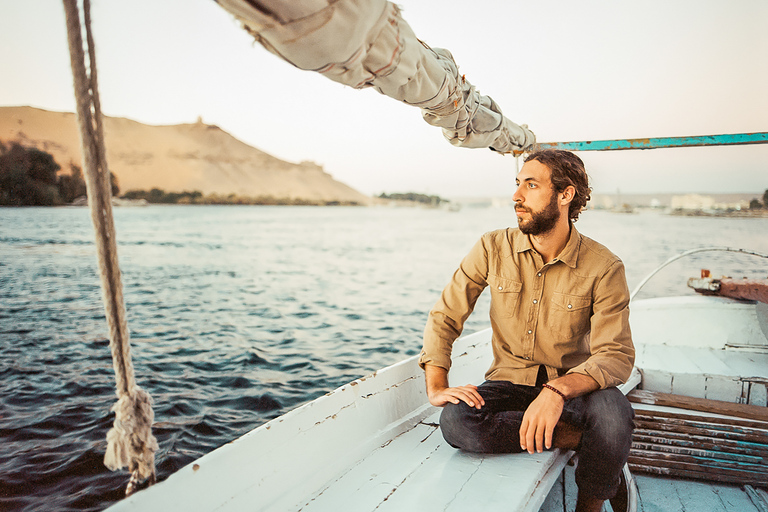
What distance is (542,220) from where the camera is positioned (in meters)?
1.83

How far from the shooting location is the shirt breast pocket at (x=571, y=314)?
178cm

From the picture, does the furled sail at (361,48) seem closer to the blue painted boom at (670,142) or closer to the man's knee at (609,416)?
the man's knee at (609,416)

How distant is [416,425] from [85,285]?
49.3 ft

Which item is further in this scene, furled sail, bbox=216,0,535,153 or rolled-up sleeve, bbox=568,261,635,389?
rolled-up sleeve, bbox=568,261,635,389

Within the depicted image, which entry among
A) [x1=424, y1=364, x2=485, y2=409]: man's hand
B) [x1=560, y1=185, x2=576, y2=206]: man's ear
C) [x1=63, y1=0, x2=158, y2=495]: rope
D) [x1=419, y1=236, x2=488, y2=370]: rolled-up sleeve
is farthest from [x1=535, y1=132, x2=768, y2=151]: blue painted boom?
[x1=63, y1=0, x2=158, y2=495]: rope

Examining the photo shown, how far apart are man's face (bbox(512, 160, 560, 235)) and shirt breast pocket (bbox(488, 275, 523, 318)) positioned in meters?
0.23

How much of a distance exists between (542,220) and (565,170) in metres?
0.25

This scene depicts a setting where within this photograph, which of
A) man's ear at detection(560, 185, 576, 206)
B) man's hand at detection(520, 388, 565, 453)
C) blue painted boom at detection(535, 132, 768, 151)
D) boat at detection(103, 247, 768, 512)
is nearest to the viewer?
boat at detection(103, 247, 768, 512)

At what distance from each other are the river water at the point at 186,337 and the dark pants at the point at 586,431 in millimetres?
3043

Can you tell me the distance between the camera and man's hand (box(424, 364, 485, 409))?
65.0 inches

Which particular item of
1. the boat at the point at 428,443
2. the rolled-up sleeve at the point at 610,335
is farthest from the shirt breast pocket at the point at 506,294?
the boat at the point at 428,443

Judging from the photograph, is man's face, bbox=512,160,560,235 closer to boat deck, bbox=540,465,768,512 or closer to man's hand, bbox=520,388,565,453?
man's hand, bbox=520,388,565,453

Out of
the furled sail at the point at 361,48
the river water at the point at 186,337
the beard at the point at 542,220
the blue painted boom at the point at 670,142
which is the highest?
the blue painted boom at the point at 670,142

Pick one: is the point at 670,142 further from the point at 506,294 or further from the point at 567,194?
the point at 506,294
